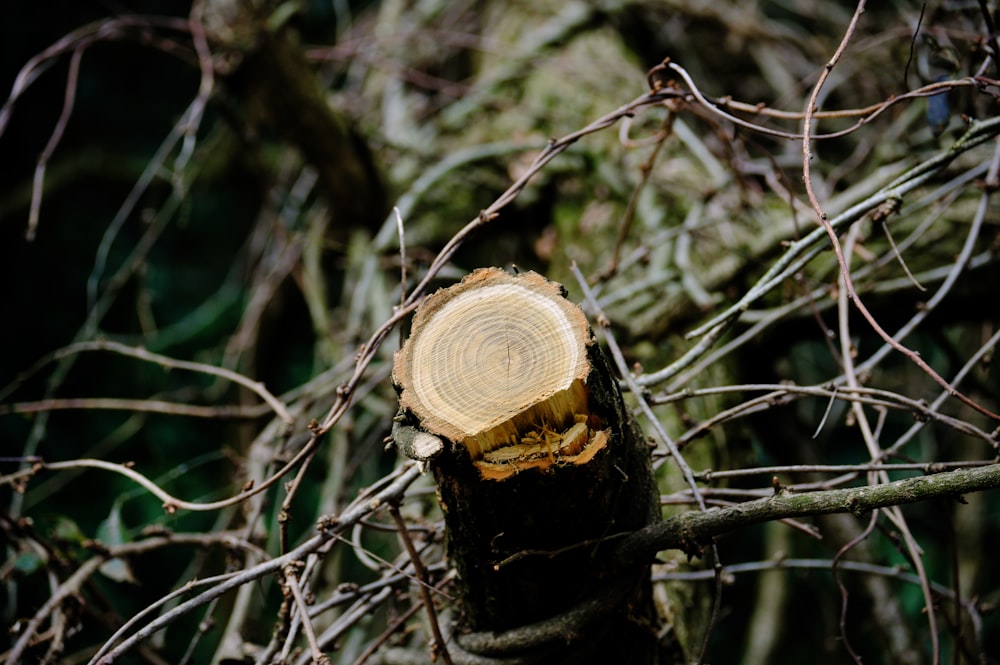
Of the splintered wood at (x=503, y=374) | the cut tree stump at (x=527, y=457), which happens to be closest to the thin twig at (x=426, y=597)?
the cut tree stump at (x=527, y=457)

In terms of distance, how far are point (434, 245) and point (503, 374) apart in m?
1.26

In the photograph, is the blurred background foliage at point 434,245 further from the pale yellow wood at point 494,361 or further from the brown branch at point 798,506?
the pale yellow wood at point 494,361

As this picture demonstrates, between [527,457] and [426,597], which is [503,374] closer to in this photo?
[527,457]

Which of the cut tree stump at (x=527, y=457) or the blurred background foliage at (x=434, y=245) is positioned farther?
the blurred background foliage at (x=434, y=245)

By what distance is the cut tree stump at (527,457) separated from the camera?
0.67m

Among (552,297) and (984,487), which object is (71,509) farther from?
(984,487)

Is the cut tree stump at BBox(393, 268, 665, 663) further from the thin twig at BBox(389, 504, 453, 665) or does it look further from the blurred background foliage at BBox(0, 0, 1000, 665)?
the blurred background foliage at BBox(0, 0, 1000, 665)

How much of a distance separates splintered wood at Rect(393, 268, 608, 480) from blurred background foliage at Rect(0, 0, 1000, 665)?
0.95ft

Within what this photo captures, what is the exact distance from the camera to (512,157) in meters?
1.97

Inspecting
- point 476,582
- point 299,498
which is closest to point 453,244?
point 476,582

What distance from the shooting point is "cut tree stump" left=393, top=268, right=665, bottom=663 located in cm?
67

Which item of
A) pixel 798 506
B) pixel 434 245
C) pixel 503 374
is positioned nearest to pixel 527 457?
pixel 503 374

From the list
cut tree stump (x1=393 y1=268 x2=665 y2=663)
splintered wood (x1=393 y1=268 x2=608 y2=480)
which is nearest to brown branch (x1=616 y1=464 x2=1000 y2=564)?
cut tree stump (x1=393 y1=268 x2=665 y2=663)

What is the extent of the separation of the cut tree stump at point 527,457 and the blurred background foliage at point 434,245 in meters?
0.19
